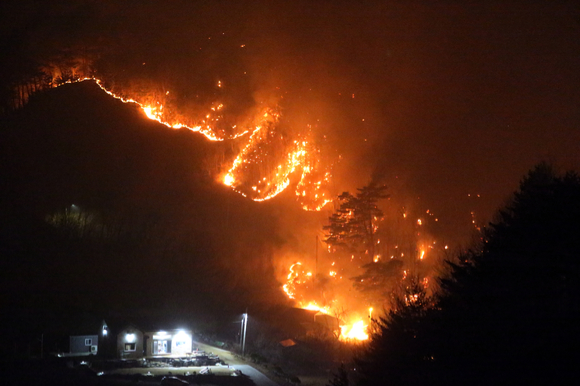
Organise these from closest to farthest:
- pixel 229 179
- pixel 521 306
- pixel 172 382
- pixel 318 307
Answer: pixel 521 306, pixel 172 382, pixel 318 307, pixel 229 179

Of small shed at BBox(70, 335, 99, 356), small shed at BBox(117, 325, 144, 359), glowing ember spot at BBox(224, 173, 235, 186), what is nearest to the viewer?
small shed at BBox(70, 335, 99, 356)

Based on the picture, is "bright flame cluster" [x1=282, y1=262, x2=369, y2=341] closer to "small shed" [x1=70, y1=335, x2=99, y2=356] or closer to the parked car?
"small shed" [x1=70, y1=335, x2=99, y2=356]

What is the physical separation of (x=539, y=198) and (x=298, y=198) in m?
58.9

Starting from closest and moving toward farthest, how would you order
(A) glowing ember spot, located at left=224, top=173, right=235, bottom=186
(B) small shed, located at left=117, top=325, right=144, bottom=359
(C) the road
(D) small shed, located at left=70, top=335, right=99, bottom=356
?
1. (C) the road
2. (D) small shed, located at left=70, top=335, right=99, bottom=356
3. (B) small shed, located at left=117, top=325, right=144, bottom=359
4. (A) glowing ember spot, located at left=224, top=173, right=235, bottom=186

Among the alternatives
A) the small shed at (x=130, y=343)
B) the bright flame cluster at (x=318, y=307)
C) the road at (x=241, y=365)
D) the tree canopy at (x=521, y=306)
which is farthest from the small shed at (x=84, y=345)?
the tree canopy at (x=521, y=306)

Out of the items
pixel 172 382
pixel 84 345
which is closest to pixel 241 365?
pixel 172 382

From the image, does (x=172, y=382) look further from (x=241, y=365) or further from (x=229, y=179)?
(x=229, y=179)

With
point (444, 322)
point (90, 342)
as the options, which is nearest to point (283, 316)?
point (90, 342)

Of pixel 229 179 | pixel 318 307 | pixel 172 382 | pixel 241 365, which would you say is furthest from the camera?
pixel 229 179

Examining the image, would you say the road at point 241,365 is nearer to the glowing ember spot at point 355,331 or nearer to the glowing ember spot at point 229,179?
the glowing ember spot at point 355,331

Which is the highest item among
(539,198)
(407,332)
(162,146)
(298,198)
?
(162,146)

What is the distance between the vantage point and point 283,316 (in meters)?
50.8

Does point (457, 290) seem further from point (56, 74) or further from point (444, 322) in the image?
point (56, 74)

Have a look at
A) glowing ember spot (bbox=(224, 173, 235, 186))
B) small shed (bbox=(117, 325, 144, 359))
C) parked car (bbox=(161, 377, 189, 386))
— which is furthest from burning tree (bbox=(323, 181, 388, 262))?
parked car (bbox=(161, 377, 189, 386))
